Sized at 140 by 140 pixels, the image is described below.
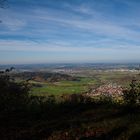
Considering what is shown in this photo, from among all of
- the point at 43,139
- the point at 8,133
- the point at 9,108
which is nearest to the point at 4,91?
the point at 9,108

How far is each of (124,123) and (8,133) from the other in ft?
11.8

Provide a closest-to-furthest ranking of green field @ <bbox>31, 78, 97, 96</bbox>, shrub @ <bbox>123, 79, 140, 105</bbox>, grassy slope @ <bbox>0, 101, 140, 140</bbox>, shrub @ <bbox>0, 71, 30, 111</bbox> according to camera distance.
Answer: grassy slope @ <bbox>0, 101, 140, 140</bbox> < shrub @ <bbox>123, 79, 140, 105</bbox> < shrub @ <bbox>0, 71, 30, 111</bbox> < green field @ <bbox>31, 78, 97, 96</bbox>

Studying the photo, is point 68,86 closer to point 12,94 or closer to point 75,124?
point 12,94

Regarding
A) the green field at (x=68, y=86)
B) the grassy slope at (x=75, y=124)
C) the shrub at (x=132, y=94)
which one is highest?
the shrub at (x=132, y=94)

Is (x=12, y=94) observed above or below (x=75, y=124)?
above

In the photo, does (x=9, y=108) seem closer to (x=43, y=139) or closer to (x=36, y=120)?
(x=36, y=120)

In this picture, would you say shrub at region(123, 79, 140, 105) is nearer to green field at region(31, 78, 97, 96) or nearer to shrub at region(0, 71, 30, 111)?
shrub at region(0, 71, 30, 111)

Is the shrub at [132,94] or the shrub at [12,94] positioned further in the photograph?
the shrub at [12,94]

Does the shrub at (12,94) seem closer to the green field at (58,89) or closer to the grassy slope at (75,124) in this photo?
the grassy slope at (75,124)

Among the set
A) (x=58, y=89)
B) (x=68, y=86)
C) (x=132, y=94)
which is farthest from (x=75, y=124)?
(x=68, y=86)

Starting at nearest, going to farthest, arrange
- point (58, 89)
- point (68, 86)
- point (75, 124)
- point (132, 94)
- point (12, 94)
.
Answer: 1. point (75, 124)
2. point (132, 94)
3. point (12, 94)
4. point (58, 89)
5. point (68, 86)

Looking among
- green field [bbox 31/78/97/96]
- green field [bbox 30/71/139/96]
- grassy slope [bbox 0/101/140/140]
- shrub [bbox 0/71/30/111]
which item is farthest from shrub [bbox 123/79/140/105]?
green field [bbox 31/78/97/96]

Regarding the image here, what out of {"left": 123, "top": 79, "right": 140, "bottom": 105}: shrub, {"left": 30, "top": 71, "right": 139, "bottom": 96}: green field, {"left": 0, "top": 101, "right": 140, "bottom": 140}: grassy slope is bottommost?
{"left": 30, "top": 71, "right": 139, "bottom": 96}: green field

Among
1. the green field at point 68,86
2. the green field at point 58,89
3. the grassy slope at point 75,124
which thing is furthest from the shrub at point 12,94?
the green field at point 58,89
